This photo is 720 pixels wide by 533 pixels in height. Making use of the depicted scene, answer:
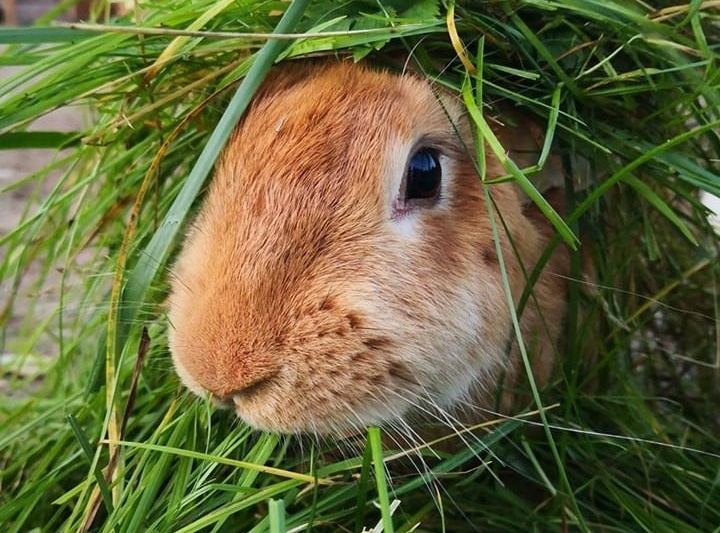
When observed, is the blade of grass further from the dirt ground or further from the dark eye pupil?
the dirt ground

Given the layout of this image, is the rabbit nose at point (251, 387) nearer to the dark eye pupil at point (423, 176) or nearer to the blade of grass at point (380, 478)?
the blade of grass at point (380, 478)

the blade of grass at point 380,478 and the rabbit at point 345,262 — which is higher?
the rabbit at point 345,262

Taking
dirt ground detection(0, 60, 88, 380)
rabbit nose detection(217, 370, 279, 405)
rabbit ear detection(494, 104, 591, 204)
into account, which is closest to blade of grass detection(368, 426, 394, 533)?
rabbit nose detection(217, 370, 279, 405)

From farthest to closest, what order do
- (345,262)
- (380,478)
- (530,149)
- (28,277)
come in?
(28,277), (530,149), (345,262), (380,478)

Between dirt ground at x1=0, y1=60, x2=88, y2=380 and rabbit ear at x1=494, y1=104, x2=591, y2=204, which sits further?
dirt ground at x1=0, y1=60, x2=88, y2=380

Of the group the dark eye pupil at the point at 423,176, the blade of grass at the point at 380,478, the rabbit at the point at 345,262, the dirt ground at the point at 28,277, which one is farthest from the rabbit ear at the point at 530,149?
the dirt ground at the point at 28,277

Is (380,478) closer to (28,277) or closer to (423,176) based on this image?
(423,176)

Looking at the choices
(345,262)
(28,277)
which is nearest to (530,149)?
(345,262)
